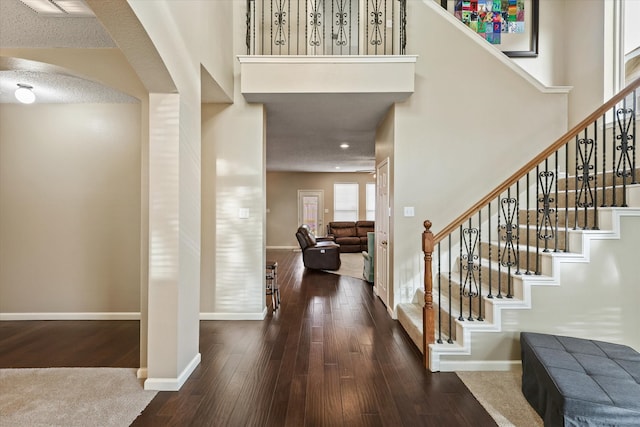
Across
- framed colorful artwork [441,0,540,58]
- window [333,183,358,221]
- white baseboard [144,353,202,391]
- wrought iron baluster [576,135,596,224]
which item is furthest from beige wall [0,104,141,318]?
window [333,183,358,221]

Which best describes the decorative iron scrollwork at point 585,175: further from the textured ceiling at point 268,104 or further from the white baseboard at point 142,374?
the white baseboard at point 142,374

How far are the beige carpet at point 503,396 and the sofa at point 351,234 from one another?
7315 millimetres

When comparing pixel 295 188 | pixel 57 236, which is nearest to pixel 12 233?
pixel 57 236

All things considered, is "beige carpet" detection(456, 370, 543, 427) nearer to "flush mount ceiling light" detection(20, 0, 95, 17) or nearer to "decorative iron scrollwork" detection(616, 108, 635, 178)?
"decorative iron scrollwork" detection(616, 108, 635, 178)

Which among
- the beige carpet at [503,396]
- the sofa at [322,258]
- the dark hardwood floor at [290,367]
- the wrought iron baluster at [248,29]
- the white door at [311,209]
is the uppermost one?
the wrought iron baluster at [248,29]

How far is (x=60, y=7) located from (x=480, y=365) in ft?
13.1

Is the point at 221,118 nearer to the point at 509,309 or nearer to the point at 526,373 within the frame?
the point at 509,309

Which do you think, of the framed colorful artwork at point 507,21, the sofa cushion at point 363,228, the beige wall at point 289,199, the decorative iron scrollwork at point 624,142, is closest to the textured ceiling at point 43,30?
the decorative iron scrollwork at point 624,142

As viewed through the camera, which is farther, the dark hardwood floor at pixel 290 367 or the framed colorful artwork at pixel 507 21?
the framed colorful artwork at pixel 507 21

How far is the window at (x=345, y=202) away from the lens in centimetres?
1154

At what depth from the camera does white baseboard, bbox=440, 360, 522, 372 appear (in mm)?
2711

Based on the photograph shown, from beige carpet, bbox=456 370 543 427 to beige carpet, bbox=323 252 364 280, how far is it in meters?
3.89

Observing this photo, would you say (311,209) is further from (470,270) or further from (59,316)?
(470,270)

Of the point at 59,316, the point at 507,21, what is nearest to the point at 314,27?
the point at 507,21
